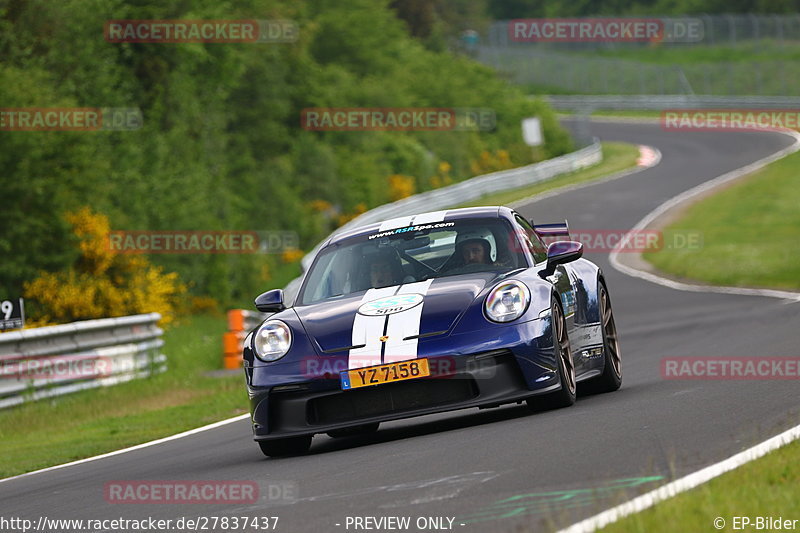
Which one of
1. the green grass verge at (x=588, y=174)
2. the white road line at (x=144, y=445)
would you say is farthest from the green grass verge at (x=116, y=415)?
the green grass verge at (x=588, y=174)

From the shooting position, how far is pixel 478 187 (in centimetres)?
4738

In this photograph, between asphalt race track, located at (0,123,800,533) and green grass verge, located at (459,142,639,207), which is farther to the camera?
green grass verge, located at (459,142,639,207)

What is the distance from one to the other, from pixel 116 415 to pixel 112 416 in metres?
0.08

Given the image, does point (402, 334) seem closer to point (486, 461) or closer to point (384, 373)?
point (384, 373)

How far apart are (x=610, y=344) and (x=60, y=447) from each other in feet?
16.0

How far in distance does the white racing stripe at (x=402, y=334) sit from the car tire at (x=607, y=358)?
7.16ft

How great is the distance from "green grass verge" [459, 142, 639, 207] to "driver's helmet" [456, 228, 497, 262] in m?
32.9

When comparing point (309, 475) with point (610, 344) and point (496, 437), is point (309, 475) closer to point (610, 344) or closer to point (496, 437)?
point (496, 437)

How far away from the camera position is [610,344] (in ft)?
35.2

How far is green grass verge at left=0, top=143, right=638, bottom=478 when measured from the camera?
1193cm

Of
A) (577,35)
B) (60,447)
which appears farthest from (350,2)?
(60,447)

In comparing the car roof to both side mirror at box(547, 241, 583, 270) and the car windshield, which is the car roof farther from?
side mirror at box(547, 241, 583, 270)

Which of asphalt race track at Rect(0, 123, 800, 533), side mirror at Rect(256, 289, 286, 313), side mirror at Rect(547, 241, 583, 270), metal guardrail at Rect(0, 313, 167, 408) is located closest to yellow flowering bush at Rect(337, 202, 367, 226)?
metal guardrail at Rect(0, 313, 167, 408)

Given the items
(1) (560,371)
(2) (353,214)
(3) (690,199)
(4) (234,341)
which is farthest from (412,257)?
(2) (353,214)
